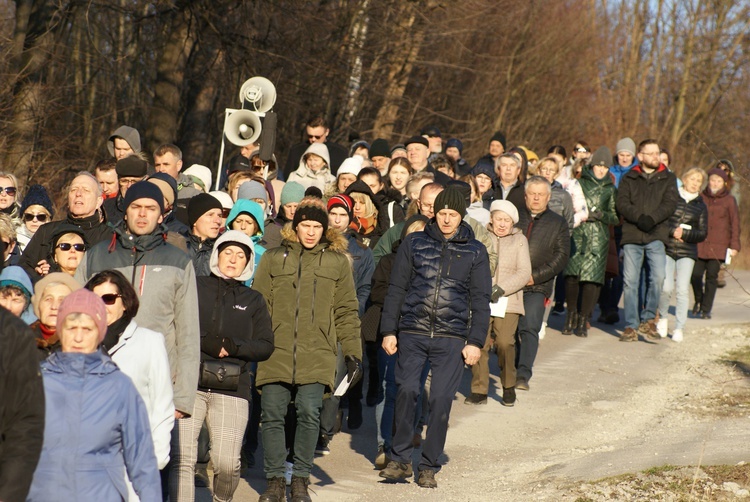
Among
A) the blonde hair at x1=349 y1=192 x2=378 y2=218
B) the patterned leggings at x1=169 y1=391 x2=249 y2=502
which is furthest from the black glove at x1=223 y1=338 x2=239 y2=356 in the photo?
the blonde hair at x1=349 y1=192 x2=378 y2=218

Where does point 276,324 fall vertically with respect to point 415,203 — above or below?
below

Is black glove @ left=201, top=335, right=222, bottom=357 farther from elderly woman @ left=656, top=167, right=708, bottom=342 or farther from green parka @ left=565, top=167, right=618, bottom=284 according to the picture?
elderly woman @ left=656, top=167, right=708, bottom=342

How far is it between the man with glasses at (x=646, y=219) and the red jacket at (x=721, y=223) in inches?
87.3

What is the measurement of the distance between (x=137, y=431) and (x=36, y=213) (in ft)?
16.1

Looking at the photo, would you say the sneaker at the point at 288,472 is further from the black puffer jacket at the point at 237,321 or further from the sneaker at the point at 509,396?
the sneaker at the point at 509,396

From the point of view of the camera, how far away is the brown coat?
1129 centimetres

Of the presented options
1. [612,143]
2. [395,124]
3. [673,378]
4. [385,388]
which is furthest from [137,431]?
[612,143]

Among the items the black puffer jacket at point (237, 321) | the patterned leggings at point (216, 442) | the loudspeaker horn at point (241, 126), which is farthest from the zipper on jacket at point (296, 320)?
the loudspeaker horn at point (241, 126)

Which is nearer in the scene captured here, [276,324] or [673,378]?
[276,324]

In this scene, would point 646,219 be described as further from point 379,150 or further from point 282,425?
point 282,425

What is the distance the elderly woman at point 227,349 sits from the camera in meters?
7.24

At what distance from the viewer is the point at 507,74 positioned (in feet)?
104

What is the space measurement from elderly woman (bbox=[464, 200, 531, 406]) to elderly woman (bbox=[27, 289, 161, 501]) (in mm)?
6461

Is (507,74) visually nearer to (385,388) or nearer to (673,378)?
(673,378)
